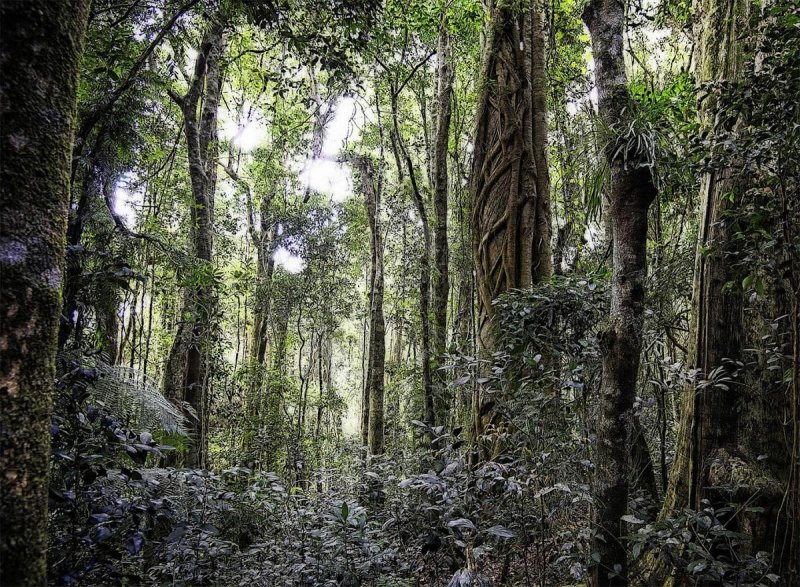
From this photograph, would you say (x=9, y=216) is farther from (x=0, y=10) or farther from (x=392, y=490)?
(x=392, y=490)

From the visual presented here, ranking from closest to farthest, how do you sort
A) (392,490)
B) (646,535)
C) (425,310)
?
1. (646,535)
2. (392,490)
3. (425,310)

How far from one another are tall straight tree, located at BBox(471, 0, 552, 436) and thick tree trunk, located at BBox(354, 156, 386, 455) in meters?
3.67

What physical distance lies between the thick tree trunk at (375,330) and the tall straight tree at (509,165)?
3667mm

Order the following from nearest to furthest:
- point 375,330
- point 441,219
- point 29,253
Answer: point 29,253
point 441,219
point 375,330

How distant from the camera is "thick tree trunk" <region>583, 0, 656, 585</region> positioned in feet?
8.62

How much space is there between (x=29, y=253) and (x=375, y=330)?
8383 millimetres

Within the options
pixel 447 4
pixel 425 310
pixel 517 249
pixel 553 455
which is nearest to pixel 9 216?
pixel 553 455

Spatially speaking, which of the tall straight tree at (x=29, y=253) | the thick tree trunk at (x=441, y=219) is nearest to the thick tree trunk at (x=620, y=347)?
the tall straight tree at (x=29, y=253)

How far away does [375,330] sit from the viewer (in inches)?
373

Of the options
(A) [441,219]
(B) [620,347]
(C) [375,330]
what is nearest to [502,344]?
(B) [620,347]

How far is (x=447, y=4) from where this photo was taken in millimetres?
5664

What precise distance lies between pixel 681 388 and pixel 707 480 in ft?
2.40

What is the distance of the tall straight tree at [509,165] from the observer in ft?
17.7

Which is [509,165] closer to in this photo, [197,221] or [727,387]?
[727,387]
